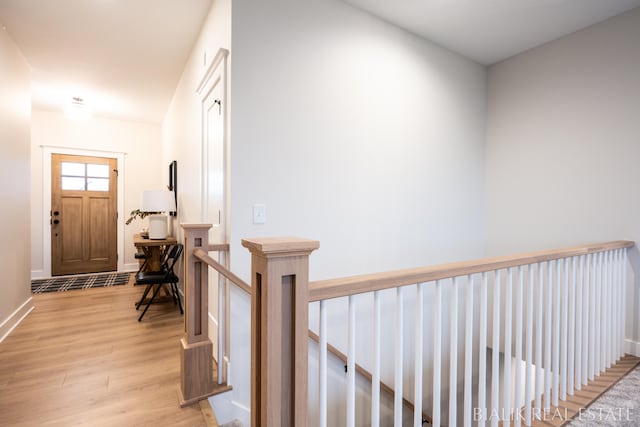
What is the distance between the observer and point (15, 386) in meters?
2.03

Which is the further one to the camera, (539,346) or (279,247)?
(539,346)

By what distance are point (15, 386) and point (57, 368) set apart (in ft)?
0.80

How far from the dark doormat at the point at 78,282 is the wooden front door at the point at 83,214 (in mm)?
298

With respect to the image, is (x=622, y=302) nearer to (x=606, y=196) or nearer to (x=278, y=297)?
(x=606, y=196)

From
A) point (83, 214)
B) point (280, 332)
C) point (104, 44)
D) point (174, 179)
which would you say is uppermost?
point (104, 44)

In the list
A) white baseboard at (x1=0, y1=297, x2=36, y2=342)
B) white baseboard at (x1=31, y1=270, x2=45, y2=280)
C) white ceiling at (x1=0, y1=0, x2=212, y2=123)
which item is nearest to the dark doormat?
white baseboard at (x1=31, y1=270, x2=45, y2=280)

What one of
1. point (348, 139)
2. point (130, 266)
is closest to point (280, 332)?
point (348, 139)

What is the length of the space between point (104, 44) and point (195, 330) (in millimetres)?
2953

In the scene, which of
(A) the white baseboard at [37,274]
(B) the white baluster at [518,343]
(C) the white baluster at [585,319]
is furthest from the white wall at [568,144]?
(A) the white baseboard at [37,274]

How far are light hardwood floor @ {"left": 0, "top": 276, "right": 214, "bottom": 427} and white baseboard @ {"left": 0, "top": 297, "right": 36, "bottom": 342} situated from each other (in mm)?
50

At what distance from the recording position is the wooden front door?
200 inches

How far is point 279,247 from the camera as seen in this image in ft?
2.71

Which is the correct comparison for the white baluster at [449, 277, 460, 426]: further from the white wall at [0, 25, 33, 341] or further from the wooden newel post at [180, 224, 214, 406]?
the white wall at [0, 25, 33, 341]

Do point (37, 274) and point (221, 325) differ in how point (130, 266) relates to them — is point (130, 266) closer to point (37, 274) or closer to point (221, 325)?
point (37, 274)
